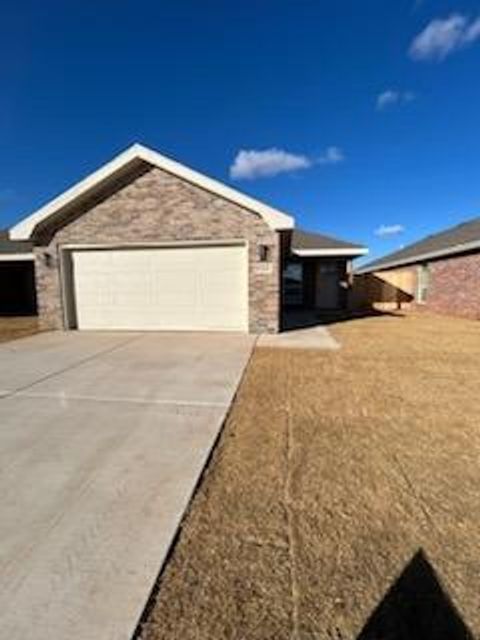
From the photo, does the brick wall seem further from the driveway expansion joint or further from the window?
the driveway expansion joint

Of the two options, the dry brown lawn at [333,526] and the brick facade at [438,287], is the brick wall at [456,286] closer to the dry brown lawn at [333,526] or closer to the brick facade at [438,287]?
the brick facade at [438,287]

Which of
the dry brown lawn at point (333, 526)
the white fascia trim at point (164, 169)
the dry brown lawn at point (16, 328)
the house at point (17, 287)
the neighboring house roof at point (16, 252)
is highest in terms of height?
the white fascia trim at point (164, 169)

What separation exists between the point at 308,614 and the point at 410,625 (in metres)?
0.48

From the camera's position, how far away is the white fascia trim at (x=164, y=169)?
1040 cm

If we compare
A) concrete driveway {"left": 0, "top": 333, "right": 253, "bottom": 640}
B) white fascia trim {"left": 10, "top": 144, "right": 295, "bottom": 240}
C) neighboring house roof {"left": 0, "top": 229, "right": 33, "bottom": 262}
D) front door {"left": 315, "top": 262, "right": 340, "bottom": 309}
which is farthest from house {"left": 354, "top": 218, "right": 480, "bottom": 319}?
→ neighboring house roof {"left": 0, "top": 229, "right": 33, "bottom": 262}

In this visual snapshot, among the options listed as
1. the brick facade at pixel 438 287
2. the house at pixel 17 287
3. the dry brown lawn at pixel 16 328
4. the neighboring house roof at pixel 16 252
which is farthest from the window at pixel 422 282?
the house at pixel 17 287

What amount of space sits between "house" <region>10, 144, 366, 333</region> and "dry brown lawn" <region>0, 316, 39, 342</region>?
2.35ft

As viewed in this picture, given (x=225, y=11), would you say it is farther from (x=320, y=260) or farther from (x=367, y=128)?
(x=320, y=260)

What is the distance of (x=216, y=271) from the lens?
1131 centimetres

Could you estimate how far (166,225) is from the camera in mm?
11141

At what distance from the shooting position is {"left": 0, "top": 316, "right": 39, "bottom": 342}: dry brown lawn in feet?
36.8

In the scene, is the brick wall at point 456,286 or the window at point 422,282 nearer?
the brick wall at point 456,286

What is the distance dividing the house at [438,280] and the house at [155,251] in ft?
28.2

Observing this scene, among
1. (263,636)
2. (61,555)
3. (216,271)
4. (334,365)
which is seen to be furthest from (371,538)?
(216,271)
